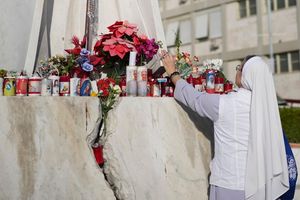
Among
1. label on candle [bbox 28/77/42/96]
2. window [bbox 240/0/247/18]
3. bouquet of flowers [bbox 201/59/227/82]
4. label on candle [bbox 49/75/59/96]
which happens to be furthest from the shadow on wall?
window [bbox 240/0/247/18]

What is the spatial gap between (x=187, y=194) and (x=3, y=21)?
9.13 feet

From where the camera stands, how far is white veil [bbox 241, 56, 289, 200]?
292 cm

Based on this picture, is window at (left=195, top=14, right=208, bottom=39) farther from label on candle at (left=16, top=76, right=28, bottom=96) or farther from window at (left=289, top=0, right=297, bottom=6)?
label on candle at (left=16, top=76, right=28, bottom=96)

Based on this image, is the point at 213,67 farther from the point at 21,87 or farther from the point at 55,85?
the point at 21,87

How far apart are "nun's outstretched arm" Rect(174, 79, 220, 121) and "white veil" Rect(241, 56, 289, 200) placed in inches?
9.2

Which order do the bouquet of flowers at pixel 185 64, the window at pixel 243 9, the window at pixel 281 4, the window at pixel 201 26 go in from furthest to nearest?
the window at pixel 201 26 → the window at pixel 243 9 → the window at pixel 281 4 → the bouquet of flowers at pixel 185 64

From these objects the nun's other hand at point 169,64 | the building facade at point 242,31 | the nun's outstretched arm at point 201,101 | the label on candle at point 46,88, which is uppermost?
the building facade at point 242,31

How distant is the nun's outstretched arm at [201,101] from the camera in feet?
9.72

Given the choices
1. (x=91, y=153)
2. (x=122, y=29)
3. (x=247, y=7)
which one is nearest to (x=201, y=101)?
(x=91, y=153)

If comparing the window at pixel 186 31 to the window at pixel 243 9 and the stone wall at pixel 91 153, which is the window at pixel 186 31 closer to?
the window at pixel 243 9

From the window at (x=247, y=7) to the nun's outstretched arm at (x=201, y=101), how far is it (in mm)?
21718

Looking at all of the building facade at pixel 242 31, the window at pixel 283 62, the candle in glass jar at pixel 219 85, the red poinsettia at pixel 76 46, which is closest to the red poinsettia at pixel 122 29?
the red poinsettia at pixel 76 46

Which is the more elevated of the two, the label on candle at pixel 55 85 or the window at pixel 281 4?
the window at pixel 281 4

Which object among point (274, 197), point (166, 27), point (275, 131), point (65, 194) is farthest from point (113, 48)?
point (166, 27)
